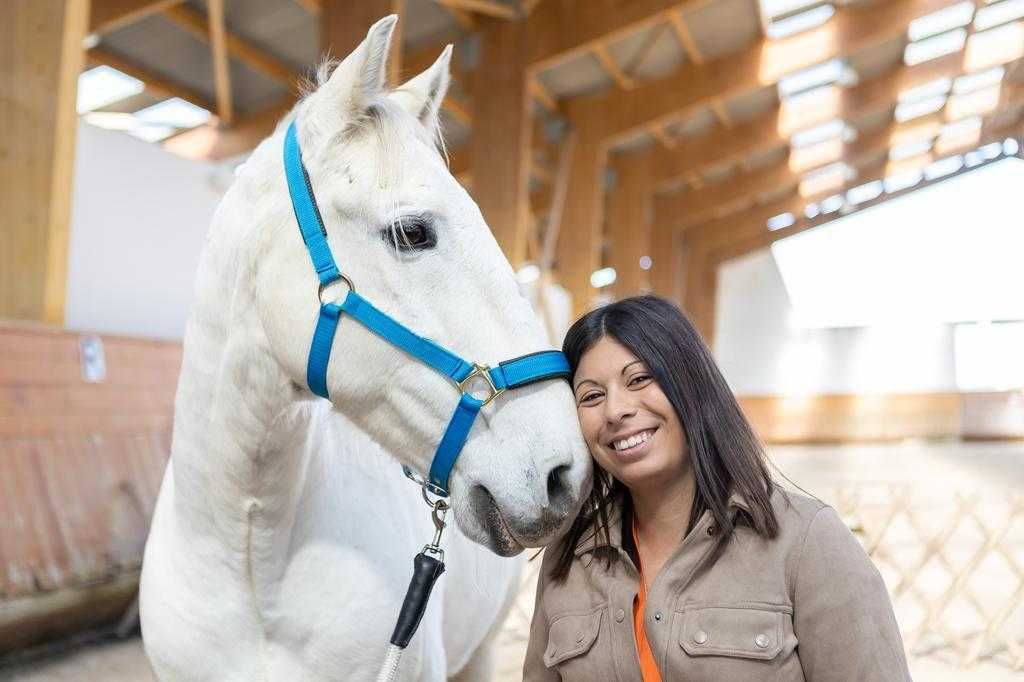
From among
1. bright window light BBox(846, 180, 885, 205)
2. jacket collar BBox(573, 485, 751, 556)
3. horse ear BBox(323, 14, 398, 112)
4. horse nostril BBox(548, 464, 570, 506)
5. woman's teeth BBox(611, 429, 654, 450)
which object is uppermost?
bright window light BBox(846, 180, 885, 205)

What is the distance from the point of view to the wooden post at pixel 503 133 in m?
7.17

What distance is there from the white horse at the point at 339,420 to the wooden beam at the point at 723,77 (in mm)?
9011

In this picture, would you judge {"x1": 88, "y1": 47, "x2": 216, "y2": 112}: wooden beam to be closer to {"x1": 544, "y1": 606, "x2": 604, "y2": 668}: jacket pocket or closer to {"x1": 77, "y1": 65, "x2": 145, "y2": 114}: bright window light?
{"x1": 77, "y1": 65, "x2": 145, "y2": 114}: bright window light

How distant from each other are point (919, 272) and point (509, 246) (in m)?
11.4

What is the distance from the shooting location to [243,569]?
4.72ft

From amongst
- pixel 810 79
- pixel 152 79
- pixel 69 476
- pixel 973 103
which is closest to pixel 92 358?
pixel 69 476

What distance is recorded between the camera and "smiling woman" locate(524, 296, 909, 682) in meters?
1.25

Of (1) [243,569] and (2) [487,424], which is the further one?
(1) [243,569]

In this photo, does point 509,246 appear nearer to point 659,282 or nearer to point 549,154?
point 549,154

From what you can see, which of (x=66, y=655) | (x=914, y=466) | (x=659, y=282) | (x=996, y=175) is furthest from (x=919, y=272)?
(x=66, y=655)

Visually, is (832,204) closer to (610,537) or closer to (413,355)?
(610,537)

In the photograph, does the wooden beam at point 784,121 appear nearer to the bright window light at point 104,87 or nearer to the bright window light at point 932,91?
the bright window light at point 932,91

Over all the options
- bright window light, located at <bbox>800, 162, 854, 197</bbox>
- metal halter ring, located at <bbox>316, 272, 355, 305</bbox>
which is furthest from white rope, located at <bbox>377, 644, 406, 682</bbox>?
bright window light, located at <bbox>800, 162, 854, 197</bbox>

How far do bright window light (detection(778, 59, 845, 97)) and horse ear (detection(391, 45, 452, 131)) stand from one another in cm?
1191
